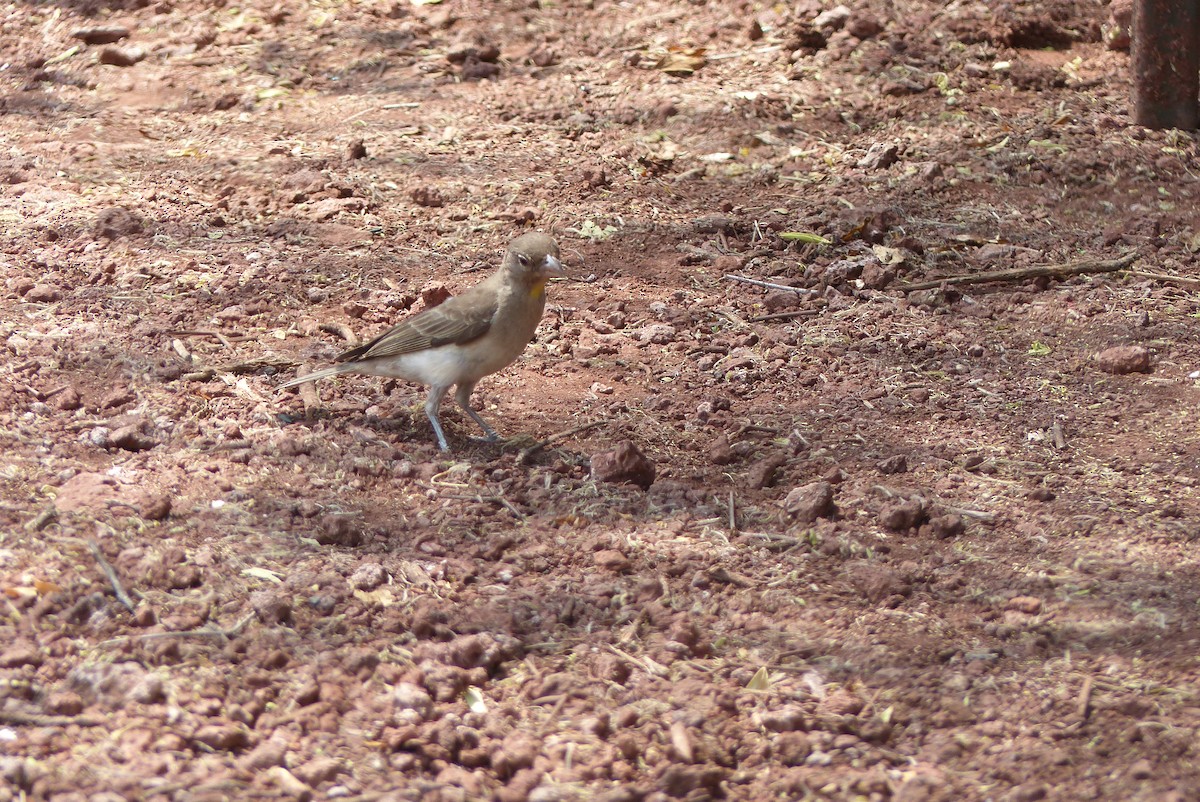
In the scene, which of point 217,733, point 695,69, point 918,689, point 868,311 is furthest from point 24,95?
point 918,689

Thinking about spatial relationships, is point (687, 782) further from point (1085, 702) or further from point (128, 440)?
point (128, 440)

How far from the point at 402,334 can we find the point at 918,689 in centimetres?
276

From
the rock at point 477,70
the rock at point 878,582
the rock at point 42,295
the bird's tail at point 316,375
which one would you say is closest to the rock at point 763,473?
the rock at point 878,582

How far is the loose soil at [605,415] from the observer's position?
3688 mm

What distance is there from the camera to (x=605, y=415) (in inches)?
225

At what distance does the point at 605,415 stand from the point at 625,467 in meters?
0.68

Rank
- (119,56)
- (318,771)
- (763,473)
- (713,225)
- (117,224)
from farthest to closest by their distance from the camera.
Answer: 1. (119,56)
2. (713,225)
3. (117,224)
4. (763,473)
5. (318,771)

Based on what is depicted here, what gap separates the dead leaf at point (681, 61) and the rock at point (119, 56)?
3850 millimetres

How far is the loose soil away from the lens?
3.69 m

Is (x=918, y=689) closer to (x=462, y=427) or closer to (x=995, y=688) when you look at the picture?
(x=995, y=688)

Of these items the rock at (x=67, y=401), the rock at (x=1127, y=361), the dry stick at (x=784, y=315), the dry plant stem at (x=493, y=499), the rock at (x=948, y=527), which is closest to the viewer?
the rock at (x=948, y=527)

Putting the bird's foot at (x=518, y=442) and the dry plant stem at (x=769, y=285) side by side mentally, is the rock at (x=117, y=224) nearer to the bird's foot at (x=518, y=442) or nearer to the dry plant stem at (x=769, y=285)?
the bird's foot at (x=518, y=442)

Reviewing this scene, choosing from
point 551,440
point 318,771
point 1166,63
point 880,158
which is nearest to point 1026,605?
point 551,440

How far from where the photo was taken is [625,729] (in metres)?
3.73
